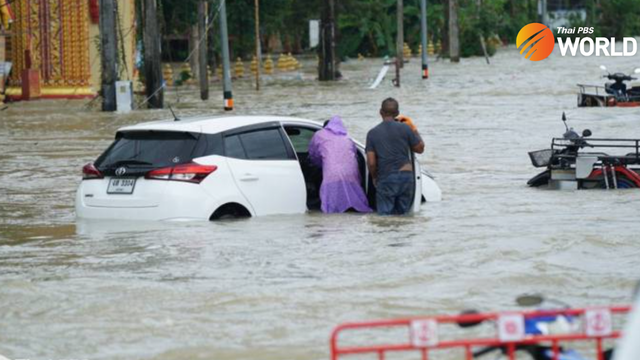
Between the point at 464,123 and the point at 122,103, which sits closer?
the point at 464,123

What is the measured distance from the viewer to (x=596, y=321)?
16.3 ft

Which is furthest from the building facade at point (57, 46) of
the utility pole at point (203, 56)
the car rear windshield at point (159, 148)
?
the car rear windshield at point (159, 148)

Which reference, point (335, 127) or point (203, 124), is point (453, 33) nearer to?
point (335, 127)

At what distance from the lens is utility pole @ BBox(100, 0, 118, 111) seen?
35.7 metres

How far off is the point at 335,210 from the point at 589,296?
4.80m

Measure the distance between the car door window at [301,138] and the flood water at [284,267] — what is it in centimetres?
98

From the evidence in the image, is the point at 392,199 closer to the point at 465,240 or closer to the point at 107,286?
the point at 465,240

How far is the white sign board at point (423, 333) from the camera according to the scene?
4844mm

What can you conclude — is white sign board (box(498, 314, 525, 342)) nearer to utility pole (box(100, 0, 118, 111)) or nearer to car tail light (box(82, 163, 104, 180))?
car tail light (box(82, 163, 104, 180))

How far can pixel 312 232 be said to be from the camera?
1407 cm

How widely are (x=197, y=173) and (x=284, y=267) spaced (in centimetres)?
206

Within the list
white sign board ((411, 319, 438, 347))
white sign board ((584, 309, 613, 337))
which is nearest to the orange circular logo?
white sign board ((584, 309, 613, 337))

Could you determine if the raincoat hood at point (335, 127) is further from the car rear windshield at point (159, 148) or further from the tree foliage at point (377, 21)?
the tree foliage at point (377, 21)

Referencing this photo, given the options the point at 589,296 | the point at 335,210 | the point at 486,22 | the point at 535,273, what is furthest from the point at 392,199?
the point at 486,22
